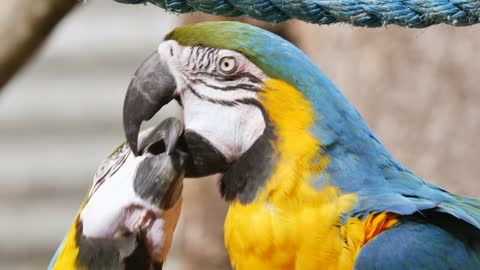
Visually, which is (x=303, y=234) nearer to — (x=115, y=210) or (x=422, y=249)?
(x=422, y=249)

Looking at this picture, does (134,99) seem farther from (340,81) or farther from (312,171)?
(340,81)

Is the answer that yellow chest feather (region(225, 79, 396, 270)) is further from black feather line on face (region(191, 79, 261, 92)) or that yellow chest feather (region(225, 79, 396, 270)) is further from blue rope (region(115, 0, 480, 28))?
blue rope (region(115, 0, 480, 28))

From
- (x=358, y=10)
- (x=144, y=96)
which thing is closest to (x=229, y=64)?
(x=144, y=96)

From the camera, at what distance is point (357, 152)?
1.90 m

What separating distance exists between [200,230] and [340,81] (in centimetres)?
66

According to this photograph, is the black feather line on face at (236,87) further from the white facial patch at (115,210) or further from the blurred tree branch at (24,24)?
the blurred tree branch at (24,24)

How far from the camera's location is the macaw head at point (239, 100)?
1.91m

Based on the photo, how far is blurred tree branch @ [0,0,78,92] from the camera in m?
2.40

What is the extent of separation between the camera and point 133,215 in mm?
1857

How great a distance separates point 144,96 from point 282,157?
295 mm

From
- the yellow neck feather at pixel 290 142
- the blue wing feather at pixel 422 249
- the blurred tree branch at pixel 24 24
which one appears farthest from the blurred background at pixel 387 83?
the blue wing feather at pixel 422 249

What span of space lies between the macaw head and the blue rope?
5.2 inches

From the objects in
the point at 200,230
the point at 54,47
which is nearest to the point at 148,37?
the point at 54,47

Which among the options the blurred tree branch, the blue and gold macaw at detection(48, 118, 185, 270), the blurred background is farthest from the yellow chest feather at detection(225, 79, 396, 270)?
the blurred tree branch
